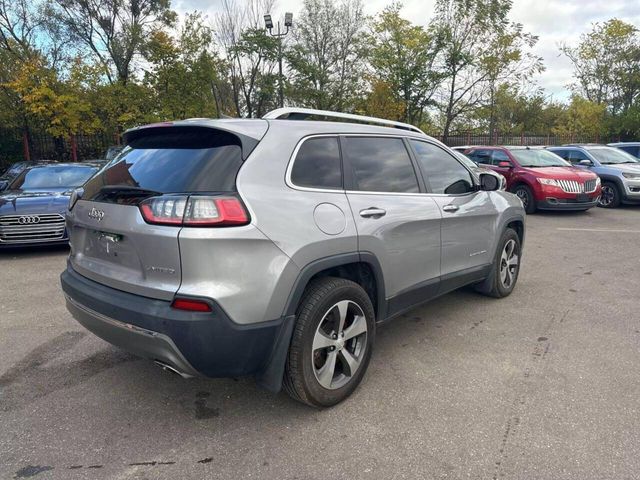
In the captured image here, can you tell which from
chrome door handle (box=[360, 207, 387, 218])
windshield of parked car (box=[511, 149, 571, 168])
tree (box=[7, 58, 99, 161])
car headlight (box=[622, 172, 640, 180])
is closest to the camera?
chrome door handle (box=[360, 207, 387, 218])

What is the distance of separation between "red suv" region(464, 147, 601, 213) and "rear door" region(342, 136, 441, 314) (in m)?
8.25

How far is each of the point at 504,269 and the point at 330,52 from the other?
23.3 m

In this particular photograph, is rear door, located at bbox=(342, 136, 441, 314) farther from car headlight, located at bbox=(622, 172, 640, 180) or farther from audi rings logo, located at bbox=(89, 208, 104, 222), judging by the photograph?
car headlight, located at bbox=(622, 172, 640, 180)

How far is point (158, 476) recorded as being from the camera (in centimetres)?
226

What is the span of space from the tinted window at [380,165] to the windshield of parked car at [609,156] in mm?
11634

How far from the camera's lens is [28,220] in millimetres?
6797

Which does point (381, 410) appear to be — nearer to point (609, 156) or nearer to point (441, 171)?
point (441, 171)

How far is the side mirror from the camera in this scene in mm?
4234

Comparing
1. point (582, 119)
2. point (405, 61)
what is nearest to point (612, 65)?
point (582, 119)

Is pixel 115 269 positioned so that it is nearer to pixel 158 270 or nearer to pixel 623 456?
pixel 158 270

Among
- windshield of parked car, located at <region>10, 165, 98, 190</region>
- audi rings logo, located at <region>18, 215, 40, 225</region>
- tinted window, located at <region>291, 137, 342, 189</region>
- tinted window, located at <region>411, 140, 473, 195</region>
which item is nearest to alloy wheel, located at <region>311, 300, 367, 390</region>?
tinted window, located at <region>291, 137, 342, 189</region>

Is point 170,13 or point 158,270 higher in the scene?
point 170,13

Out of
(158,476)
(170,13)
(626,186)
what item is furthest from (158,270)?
(170,13)

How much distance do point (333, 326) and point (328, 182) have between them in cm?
90
